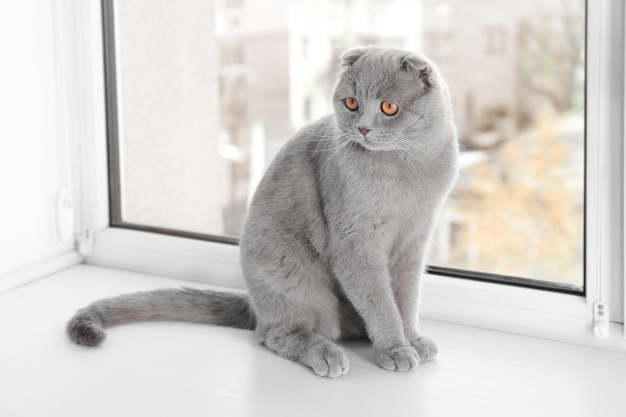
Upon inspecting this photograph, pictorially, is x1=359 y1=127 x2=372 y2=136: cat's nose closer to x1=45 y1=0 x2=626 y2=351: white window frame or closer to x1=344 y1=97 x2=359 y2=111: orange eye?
x1=344 y1=97 x2=359 y2=111: orange eye

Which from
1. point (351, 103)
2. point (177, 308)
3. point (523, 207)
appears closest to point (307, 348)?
point (177, 308)

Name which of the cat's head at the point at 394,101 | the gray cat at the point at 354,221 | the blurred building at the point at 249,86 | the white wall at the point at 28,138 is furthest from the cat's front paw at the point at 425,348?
the white wall at the point at 28,138

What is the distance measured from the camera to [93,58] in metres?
1.72

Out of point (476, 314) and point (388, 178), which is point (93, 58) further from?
point (476, 314)

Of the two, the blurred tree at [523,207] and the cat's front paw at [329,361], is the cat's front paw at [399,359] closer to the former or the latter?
the cat's front paw at [329,361]

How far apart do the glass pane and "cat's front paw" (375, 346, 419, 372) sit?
0.43 metres

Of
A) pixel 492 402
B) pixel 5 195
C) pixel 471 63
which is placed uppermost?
pixel 471 63

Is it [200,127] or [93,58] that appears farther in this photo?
[200,127]

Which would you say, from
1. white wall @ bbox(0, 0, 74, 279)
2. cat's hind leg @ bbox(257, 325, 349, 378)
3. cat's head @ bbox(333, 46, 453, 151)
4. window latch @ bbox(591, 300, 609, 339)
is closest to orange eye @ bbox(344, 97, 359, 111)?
cat's head @ bbox(333, 46, 453, 151)

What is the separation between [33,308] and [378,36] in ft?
3.32

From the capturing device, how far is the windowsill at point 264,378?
114cm

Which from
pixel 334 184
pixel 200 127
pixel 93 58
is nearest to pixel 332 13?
pixel 200 127

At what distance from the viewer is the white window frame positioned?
4.11 feet

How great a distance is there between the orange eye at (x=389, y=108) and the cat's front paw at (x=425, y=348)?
40 cm
